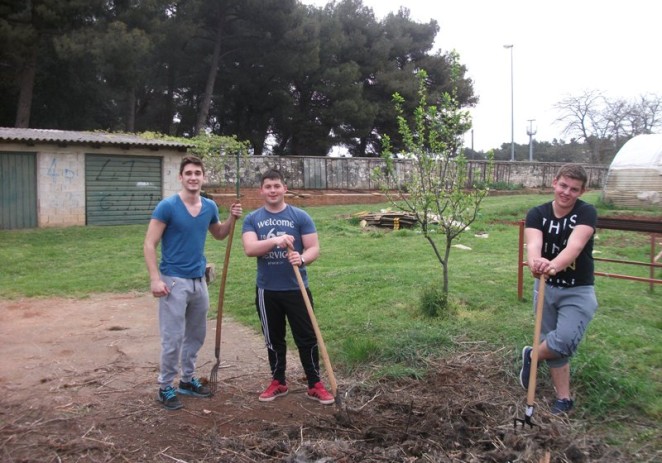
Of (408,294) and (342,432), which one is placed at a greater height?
(408,294)

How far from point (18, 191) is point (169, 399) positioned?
14.1 metres

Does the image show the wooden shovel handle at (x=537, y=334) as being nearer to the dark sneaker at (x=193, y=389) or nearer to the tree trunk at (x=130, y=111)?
the dark sneaker at (x=193, y=389)

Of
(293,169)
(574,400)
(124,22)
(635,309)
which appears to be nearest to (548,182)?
(293,169)

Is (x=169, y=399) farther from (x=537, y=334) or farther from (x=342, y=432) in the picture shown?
(x=537, y=334)

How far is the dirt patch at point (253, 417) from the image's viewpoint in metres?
3.36

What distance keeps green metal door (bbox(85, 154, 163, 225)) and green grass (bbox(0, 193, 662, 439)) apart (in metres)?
2.47

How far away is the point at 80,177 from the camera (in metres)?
16.9

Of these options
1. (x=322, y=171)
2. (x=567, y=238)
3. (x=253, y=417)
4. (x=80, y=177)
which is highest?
(x=322, y=171)

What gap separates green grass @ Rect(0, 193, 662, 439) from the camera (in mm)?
4719

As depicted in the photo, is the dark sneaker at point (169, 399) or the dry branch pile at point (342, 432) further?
the dark sneaker at point (169, 399)

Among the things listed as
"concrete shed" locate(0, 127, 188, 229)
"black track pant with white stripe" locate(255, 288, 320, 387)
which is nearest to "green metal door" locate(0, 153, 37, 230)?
"concrete shed" locate(0, 127, 188, 229)

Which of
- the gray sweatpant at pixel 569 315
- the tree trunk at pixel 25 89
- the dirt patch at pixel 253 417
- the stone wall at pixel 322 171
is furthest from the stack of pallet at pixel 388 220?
the tree trunk at pixel 25 89

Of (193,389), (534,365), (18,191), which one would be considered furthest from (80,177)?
(534,365)

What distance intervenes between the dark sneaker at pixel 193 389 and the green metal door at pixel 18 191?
13784mm
